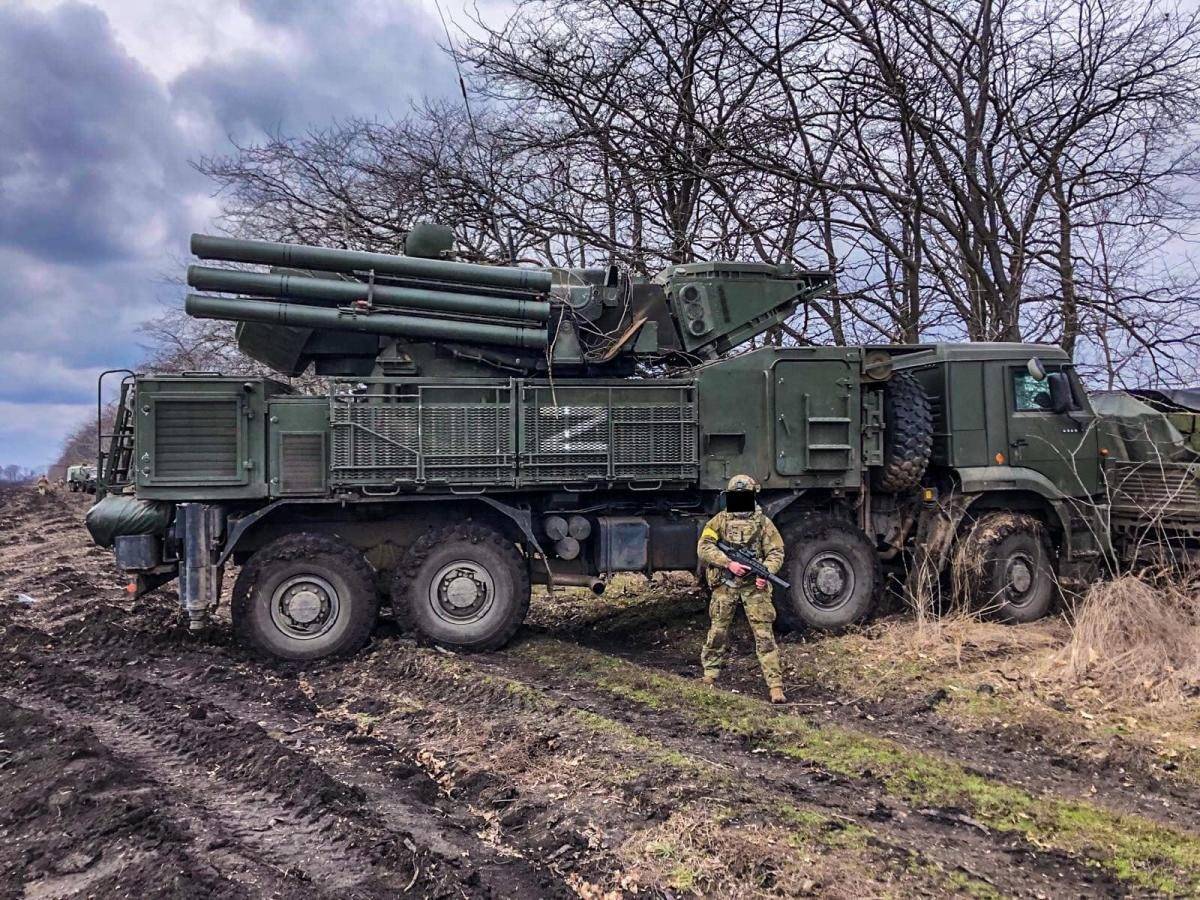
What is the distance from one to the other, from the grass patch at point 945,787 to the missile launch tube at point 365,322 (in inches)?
121

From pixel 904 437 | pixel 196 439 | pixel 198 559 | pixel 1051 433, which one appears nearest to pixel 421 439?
pixel 196 439

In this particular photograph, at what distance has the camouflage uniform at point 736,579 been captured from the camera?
7.09m

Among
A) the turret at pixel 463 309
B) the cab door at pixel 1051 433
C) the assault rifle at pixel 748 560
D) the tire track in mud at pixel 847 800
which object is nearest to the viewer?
the tire track in mud at pixel 847 800

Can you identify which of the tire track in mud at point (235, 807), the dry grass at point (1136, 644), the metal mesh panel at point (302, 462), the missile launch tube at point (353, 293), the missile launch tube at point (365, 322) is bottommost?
the tire track in mud at point (235, 807)

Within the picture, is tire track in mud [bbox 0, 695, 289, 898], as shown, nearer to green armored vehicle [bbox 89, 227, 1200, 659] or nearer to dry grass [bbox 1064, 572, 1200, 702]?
green armored vehicle [bbox 89, 227, 1200, 659]

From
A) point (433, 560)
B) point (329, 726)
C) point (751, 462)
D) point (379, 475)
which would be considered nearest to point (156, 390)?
point (379, 475)

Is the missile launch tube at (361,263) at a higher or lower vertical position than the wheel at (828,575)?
higher

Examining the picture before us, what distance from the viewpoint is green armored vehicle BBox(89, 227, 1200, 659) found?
25.4 feet

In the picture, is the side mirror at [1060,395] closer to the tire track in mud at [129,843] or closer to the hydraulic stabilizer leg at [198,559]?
the hydraulic stabilizer leg at [198,559]

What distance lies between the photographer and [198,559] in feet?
25.0

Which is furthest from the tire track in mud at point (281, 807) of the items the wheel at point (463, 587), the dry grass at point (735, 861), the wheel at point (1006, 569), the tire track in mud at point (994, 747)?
the wheel at point (1006, 569)

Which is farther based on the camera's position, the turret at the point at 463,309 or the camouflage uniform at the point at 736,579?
the turret at the point at 463,309

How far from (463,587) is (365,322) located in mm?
2425

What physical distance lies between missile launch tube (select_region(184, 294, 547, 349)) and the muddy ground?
106 inches
